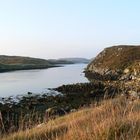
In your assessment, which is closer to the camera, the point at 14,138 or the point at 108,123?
the point at 108,123

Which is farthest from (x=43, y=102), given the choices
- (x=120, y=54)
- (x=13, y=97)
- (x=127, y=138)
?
(x=120, y=54)

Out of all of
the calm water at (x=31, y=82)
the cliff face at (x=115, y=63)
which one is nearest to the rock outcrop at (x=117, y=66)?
the cliff face at (x=115, y=63)

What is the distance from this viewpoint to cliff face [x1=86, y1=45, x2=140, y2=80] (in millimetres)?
73312

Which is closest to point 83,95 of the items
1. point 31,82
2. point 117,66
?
point 31,82

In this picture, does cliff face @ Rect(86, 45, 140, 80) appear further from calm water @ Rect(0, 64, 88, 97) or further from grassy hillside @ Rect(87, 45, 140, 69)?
calm water @ Rect(0, 64, 88, 97)

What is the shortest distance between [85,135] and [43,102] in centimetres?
3184

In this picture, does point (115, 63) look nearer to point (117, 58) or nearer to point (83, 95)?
point (117, 58)

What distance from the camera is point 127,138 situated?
5.53 m

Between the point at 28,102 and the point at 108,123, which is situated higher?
the point at 108,123

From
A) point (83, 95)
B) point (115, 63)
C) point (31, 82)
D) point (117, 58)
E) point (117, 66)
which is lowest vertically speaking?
point (83, 95)

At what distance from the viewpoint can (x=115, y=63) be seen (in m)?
84.1

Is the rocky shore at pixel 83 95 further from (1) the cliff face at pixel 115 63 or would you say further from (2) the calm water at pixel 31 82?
(2) the calm water at pixel 31 82

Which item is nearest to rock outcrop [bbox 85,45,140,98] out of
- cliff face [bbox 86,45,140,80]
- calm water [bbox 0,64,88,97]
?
cliff face [bbox 86,45,140,80]

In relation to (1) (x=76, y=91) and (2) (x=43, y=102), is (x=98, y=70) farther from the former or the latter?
(2) (x=43, y=102)
